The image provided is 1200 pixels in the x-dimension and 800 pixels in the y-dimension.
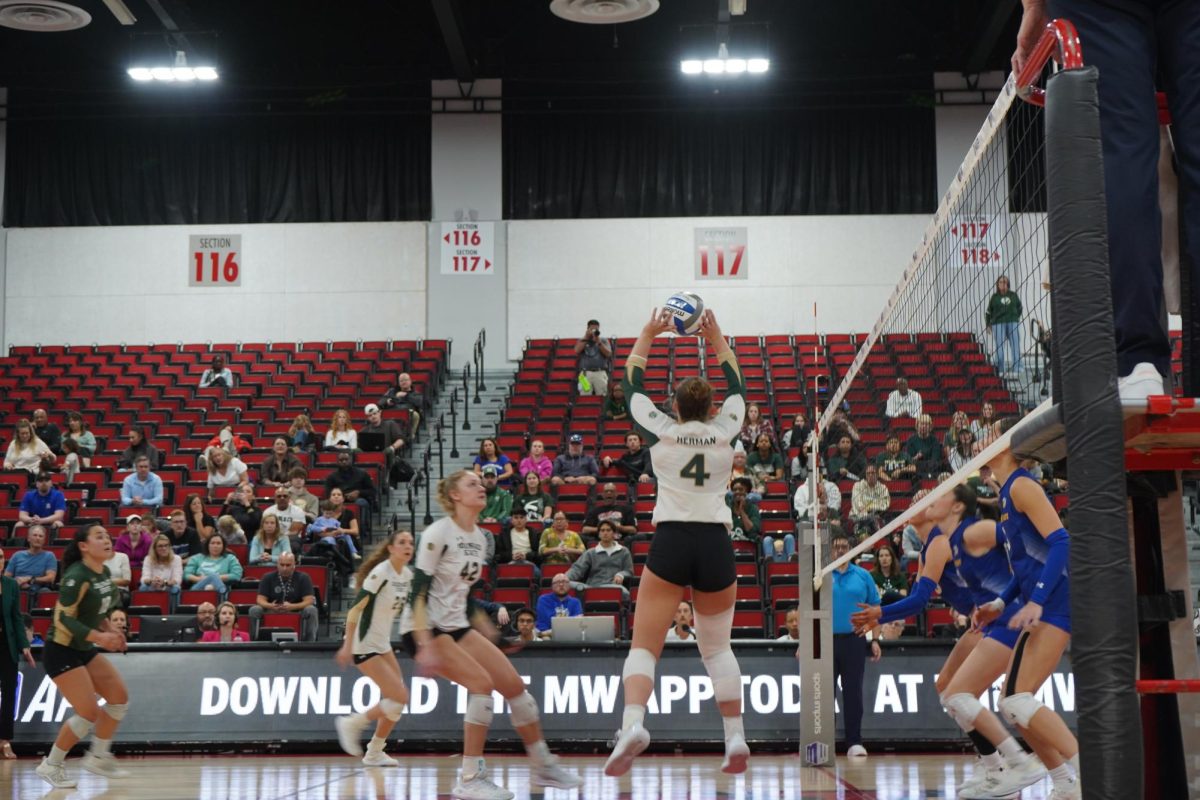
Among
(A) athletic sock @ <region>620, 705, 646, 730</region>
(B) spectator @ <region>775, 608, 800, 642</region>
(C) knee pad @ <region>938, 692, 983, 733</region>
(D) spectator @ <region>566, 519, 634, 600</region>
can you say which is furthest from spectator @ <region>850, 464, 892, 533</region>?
(A) athletic sock @ <region>620, 705, 646, 730</region>

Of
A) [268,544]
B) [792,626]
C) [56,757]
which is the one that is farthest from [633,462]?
[56,757]

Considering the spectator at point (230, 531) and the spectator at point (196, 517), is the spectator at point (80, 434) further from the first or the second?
the spectator at point (230, 531)

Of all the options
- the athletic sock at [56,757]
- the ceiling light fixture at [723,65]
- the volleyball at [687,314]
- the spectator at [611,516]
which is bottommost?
the athletic sock at [56,757]

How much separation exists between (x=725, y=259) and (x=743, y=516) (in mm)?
10654

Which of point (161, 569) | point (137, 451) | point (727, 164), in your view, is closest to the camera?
point (161, 569)

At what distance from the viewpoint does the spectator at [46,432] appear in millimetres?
20020

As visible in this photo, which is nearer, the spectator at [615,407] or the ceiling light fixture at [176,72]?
the spectator at [615,407]

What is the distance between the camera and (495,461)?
17766 millimetres

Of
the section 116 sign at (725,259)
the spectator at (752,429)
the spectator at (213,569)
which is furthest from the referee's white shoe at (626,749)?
the section 116 sign at (725,259)

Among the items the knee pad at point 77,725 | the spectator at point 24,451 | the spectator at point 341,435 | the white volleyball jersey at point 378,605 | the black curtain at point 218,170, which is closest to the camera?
the knee pad at point 77,725

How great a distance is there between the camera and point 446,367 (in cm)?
2458

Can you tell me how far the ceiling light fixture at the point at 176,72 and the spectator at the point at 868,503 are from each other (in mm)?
15470

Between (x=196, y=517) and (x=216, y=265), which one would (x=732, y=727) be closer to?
(x=196, y=517)

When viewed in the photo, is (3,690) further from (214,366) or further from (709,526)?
(214,366)
